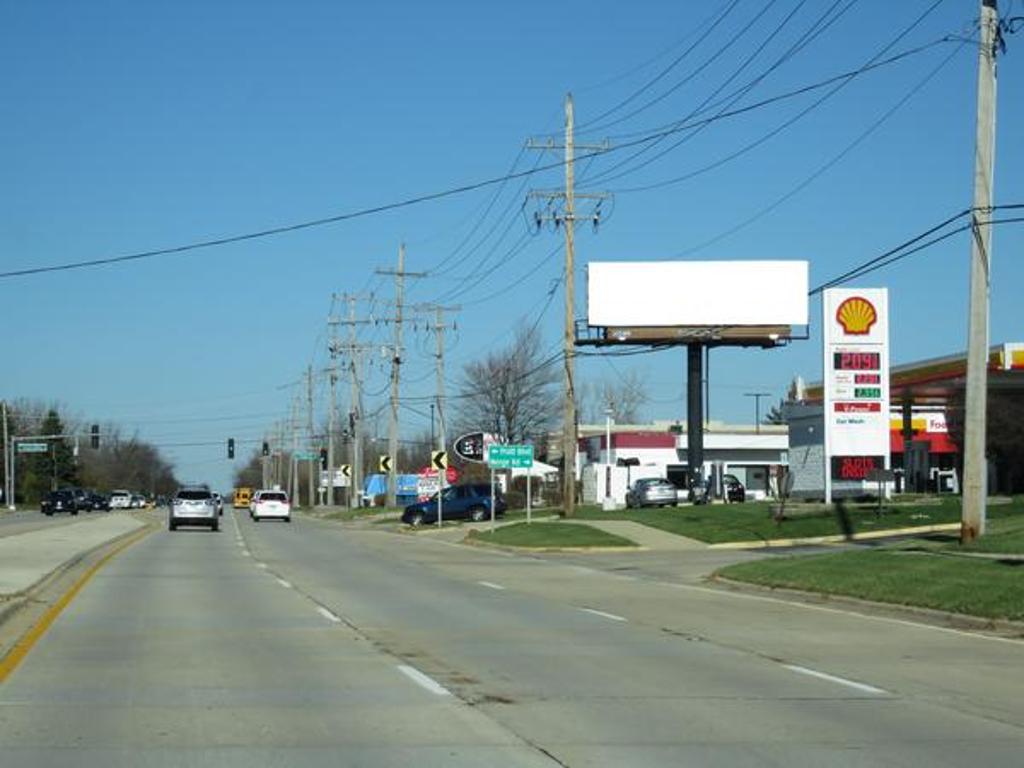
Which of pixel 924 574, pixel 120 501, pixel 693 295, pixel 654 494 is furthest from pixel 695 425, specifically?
pixel 120 501

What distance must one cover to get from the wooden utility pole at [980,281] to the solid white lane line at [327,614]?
1368 centimetres

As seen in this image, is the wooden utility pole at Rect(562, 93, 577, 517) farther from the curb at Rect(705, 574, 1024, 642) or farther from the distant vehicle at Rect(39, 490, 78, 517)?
the distant vehicle at Rect(39, 490, 78, 517)

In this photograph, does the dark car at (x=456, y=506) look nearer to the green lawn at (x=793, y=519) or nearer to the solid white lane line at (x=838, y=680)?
the green lawn at (x=793, y=519)

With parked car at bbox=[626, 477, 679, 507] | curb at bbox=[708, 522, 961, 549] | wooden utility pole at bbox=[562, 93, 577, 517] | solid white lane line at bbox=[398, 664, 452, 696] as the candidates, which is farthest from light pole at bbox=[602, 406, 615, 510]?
solid white lane line at bbox=[398, 664, 452, 696]

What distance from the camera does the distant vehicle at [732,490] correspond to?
68875 millimetres

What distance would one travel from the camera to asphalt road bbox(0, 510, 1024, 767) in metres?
9.52

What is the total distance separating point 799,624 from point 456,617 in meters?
4.78

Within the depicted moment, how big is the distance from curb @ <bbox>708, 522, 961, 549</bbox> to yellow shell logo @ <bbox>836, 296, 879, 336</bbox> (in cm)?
902

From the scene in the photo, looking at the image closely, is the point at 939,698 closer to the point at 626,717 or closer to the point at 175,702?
the point at 626,717

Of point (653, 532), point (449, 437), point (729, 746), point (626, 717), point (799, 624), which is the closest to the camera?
point (729, 746)

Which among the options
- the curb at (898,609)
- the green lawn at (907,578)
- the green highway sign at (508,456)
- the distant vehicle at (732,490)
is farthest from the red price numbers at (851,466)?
the curb at (898,609)

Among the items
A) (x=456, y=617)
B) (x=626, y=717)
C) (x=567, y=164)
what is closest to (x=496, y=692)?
(x=626, y=717)

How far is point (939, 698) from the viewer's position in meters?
12.1

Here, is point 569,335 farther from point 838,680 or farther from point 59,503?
point 59,503
